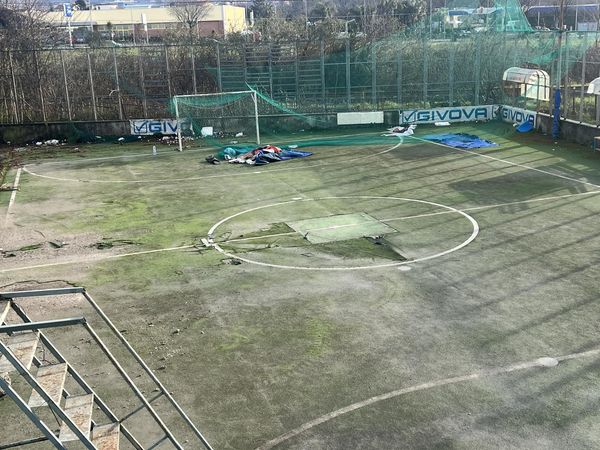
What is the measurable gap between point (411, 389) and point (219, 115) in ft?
72.7

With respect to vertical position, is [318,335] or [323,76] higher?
[323,76]

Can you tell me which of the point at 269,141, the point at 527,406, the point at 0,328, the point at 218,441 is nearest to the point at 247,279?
the point at 218,441

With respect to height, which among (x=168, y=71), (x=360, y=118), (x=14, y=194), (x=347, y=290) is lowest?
(x=347, y=290)

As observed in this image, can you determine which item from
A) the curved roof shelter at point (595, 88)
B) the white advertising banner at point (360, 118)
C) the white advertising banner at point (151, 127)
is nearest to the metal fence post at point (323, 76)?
the white advertising banner at point (360, 118)

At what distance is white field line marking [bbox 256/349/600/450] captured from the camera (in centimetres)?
715

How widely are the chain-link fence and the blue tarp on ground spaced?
453 centimetres

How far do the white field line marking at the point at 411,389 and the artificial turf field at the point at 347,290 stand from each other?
0.9 inches

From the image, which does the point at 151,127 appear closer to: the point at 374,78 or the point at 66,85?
the point at 66,85

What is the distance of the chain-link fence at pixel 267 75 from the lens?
28.3 meters

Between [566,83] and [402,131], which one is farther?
[402,131]

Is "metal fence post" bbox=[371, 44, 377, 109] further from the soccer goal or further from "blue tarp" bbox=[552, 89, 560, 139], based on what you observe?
"blue tarp" bbox=[552, 89, 560, 139]

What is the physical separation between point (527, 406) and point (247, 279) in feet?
18.2

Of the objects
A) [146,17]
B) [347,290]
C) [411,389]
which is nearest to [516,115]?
[347,290]

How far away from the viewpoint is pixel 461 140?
24.1 m
